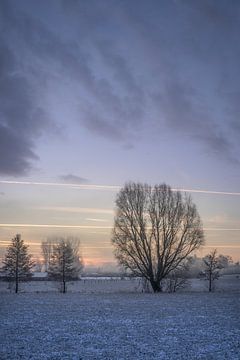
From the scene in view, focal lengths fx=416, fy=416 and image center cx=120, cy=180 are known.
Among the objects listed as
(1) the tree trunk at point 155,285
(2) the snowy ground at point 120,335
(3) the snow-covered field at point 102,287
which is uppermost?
(2) the snowy ground at point 120,335

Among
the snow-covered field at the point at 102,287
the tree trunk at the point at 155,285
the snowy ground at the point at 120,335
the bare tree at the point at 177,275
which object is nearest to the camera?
the snowy ground at the point at 120,335

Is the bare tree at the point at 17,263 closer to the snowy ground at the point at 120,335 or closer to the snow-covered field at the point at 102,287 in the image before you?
the snow-covered field at the point at 102,287

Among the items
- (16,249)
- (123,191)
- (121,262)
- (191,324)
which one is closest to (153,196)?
(123,191)

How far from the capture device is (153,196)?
64312 mm

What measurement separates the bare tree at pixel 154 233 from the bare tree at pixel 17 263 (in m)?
19.5

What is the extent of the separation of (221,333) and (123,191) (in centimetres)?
4484

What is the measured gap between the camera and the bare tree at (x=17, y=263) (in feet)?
233

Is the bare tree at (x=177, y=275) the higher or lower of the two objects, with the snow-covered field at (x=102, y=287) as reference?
higher

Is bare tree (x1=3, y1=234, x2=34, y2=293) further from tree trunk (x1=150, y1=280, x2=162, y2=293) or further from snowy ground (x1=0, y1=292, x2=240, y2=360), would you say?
snowy ground (x1=0, y1=292, x2=240, y2=360)

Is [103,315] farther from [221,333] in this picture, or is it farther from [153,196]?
[153,196]

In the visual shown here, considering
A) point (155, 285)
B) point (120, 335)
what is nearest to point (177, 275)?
point (155, 285)

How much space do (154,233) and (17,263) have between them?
2524 cm

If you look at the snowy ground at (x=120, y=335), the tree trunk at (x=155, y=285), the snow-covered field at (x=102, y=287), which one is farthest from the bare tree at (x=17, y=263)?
the snowy ground at (x=120, y=335)

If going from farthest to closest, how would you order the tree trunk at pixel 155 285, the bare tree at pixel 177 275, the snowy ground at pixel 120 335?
the bare tree at pixel 177 275 → the tree trunk at pixel 155 285 → the snowy ground at pixel 120 335
